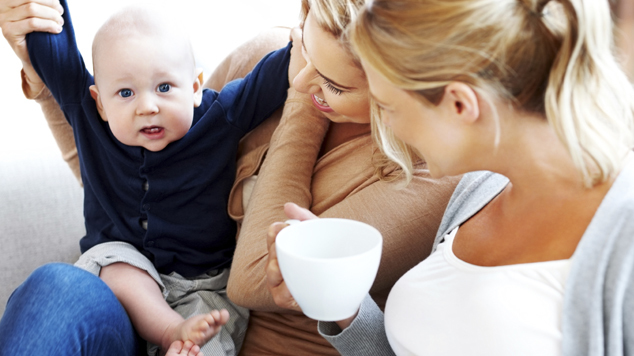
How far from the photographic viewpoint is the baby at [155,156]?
1180 mm

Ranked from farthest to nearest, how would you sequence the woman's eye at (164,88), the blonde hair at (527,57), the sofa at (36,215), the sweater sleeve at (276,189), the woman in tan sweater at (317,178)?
1. the sofa at (36,215)
2. the woman's eye at (164,88)
3. the sweater sleeve at (276,189)
4. the woman in tan sweater at (317,178)
5. the blonde hair at (527,57)

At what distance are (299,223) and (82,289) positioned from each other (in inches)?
20.3

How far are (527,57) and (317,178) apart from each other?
26.6 inches

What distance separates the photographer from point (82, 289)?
3.35 feet

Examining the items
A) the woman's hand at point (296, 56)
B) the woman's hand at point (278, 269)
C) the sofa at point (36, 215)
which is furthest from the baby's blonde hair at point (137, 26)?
the woman's hand at point (278, 269)

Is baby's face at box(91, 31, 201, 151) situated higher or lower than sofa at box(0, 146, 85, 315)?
higher

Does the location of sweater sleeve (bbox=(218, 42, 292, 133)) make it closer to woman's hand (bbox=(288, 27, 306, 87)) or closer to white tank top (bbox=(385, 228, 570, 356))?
woman's hand (bbox=(288, 27, 306, 87))

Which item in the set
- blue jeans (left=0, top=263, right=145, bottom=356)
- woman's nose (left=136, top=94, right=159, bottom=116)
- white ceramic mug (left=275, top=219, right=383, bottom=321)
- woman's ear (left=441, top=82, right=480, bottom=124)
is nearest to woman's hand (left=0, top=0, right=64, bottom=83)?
woman's nose (left=136, top=94, right=159, bottom=116)

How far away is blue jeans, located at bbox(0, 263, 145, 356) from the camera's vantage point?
926mm

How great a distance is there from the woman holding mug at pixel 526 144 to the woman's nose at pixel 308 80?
1.01 feet

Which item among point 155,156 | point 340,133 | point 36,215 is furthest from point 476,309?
point 36,215

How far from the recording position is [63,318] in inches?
37.8

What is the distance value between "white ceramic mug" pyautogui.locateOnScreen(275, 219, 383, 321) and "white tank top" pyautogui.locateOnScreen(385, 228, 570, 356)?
0.13 m

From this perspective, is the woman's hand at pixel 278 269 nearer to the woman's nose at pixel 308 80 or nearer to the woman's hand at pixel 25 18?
the woman's nose at pixel 308 80
